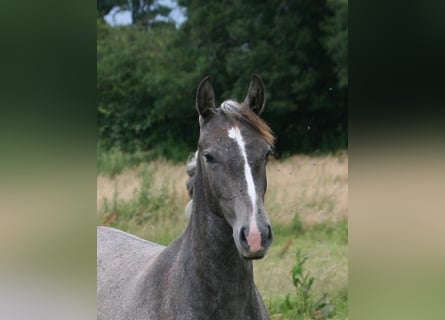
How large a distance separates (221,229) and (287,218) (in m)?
5.49

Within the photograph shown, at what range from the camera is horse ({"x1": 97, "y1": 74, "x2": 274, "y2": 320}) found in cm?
221

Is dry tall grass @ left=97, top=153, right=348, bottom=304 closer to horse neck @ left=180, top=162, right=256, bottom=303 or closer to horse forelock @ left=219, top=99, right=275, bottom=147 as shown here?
horse neck @ left=180, top=162, right=256, bottom=303

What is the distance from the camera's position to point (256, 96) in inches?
104

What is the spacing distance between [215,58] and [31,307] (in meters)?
12.3

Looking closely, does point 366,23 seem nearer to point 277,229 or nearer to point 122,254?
point 122,254

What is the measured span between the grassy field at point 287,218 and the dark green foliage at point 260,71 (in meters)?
2.64

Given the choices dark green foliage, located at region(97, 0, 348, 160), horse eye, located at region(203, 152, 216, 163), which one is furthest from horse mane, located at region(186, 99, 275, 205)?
dark green foliage, located at region(97, 0, 348, 160)

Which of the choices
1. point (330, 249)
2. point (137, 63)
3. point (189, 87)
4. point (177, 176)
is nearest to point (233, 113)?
point (330, 249)

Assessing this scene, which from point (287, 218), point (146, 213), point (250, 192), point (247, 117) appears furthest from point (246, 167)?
point (287, 218)

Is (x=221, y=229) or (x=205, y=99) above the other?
(x=205, y=99)

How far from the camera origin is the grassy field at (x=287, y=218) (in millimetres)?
5152

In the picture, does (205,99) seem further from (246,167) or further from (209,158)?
(246,167)

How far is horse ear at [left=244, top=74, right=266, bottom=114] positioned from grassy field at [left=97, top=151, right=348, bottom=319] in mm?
2351

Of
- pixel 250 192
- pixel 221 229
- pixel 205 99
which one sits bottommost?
pixel 221 229
